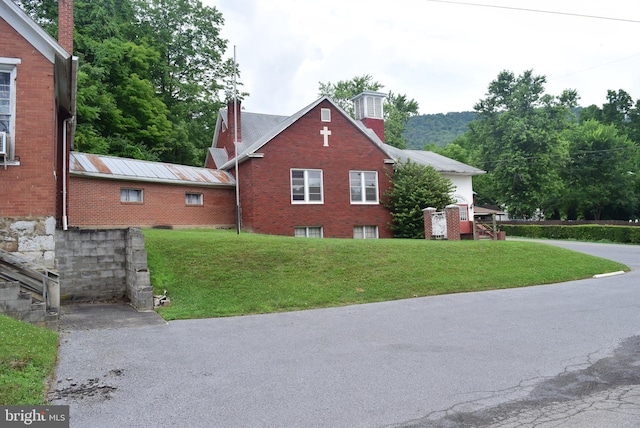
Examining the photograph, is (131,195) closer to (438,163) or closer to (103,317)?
(103,317)

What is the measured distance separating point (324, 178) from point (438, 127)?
87.8 metres

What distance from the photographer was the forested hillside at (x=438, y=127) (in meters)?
99.8

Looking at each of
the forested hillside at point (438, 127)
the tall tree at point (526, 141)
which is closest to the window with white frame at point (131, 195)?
the tall tree at point (526, 141)

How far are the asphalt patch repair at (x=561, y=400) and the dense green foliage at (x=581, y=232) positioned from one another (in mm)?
31119

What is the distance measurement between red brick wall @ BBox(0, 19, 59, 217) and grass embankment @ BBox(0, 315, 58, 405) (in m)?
3.93

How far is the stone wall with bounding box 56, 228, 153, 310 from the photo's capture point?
1173cm

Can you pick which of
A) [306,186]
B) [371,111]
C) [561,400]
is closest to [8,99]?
[561,400]

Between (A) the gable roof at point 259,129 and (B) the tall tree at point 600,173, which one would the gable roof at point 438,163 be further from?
(B) the tall tree at point 600,173

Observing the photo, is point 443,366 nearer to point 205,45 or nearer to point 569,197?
point 205,45

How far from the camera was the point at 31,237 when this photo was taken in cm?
1080

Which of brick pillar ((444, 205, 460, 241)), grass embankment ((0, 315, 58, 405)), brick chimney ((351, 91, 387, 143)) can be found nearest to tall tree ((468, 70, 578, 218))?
brick chimney ((351, 91, 387, 143))

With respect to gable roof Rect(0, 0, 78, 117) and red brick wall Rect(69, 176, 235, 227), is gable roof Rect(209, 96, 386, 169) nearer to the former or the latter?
red brick wall Rect(69, 176, 235, 227)

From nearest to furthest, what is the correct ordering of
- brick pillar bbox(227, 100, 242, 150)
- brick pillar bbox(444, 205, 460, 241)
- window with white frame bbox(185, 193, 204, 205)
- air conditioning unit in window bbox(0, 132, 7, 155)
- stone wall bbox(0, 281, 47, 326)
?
stone wall bbox(0, 281, 47, 326)
air conditioning unit in window bbox(0, 132, 7, 155)
brick pillar bbox(444, 205, 460, 241)
window with white frame bbox(185, 193, 204, 205)
brick pillar bbox(227, 100, 242, 150)

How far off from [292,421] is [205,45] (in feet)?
130
